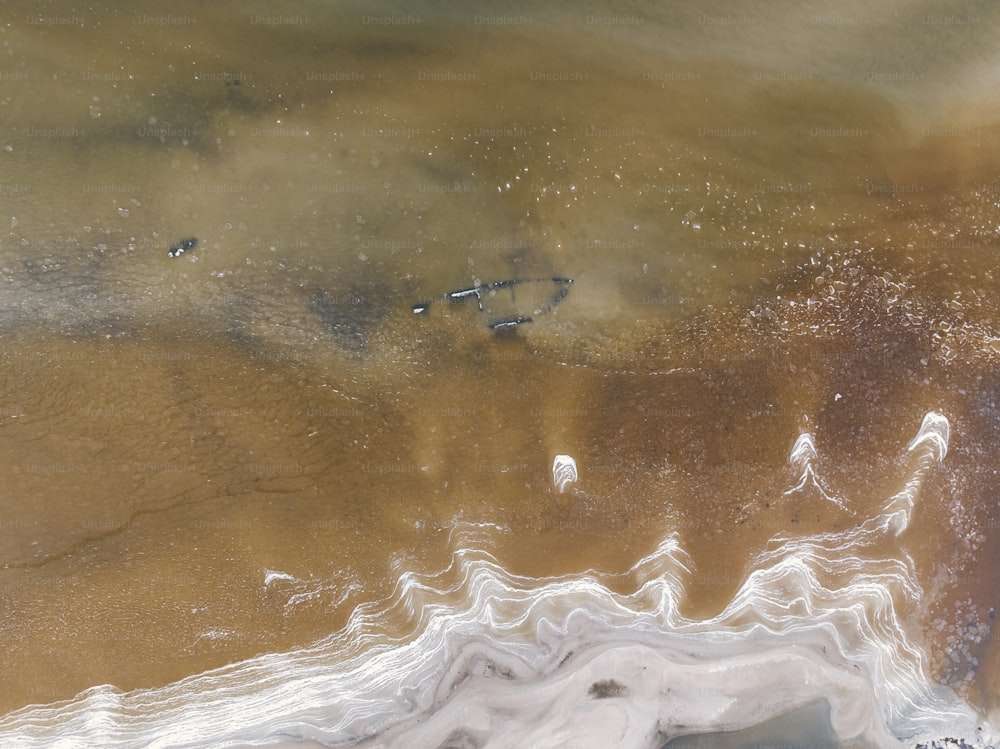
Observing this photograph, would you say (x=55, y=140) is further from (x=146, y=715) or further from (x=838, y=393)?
(x=838, y=393)

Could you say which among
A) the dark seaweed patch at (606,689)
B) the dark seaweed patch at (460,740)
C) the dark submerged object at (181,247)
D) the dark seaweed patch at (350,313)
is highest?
the dark submerged object at (181,247)

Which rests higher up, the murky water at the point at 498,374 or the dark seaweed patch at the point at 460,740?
the murky water at the point at 498,374

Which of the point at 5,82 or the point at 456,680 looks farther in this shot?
the point at 456,680

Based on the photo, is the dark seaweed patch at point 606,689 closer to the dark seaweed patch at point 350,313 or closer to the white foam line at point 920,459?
the white foam line at point 920,459

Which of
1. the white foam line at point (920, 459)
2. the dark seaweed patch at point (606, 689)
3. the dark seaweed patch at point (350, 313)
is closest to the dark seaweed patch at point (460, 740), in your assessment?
the dark seaweed patch at point (606, 689)

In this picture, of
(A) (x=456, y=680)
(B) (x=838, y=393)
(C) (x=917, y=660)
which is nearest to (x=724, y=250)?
(B) (x=838, y=393)

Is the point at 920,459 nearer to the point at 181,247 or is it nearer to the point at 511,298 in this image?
the point at 511,298
